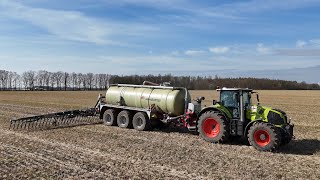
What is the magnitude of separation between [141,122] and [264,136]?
6.41m

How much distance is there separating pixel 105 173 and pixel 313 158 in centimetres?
652

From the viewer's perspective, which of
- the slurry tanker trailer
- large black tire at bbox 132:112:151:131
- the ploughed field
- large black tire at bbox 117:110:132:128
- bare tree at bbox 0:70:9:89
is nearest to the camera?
the ploughed field

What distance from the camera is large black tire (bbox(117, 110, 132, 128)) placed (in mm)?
17078

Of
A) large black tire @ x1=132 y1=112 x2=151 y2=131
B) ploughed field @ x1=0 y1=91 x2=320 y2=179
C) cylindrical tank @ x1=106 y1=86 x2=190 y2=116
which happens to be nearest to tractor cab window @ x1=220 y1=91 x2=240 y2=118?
ploughed field @ x1=0 y1=91 x2=320 y2=179

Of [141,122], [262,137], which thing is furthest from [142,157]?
[141,122]

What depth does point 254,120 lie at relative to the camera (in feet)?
40.8

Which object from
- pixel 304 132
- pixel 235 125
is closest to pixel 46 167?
pixel 235 125

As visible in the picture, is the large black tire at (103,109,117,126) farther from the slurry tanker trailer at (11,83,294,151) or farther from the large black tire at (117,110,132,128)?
the large black tire at (117,110,132,128)

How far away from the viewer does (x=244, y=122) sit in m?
12.9

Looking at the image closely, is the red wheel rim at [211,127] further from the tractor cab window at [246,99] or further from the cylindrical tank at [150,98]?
the cylindrical tank at [150,98]

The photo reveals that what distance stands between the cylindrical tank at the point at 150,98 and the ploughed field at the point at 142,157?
Answer: 1.34 meters

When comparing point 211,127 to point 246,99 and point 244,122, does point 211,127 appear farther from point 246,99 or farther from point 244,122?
point 246,99

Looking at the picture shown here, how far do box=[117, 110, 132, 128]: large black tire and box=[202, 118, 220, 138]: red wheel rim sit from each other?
4661mm

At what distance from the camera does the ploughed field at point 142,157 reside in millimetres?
8930
